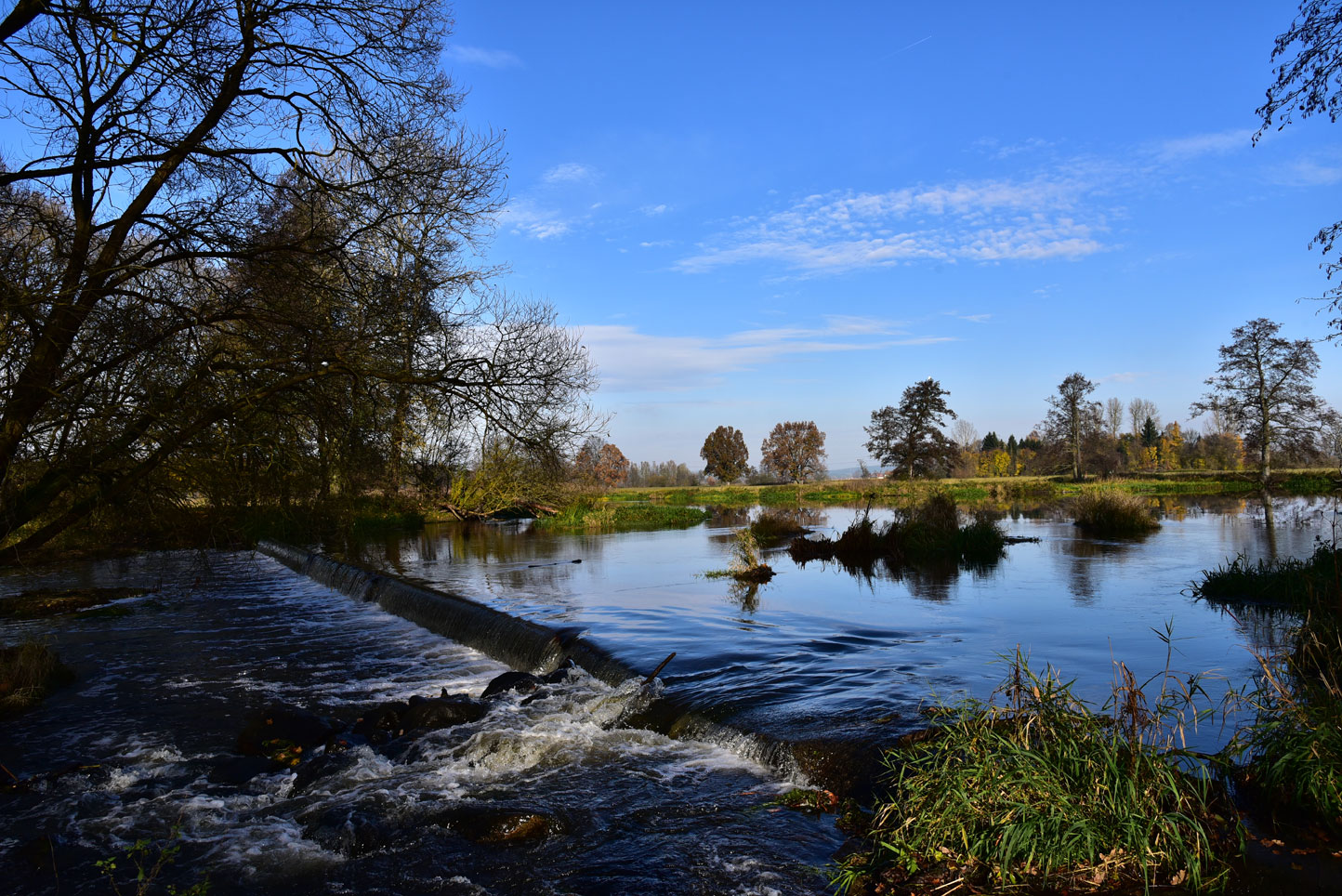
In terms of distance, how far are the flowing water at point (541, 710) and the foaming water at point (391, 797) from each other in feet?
0.07

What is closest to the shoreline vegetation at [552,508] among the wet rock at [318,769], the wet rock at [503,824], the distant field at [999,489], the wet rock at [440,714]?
the distant field at [999,489]

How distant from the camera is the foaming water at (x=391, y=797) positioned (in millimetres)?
4559

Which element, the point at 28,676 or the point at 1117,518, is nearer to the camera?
the point at 28,676

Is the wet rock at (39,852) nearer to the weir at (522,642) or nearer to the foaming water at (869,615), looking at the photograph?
the weir at (522,642)

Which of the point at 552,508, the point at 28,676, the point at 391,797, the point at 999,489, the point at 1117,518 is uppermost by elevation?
the point at 552,508

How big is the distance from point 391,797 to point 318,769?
Result: 91 centimetres

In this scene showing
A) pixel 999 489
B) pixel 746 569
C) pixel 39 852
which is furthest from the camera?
pixel 999 489

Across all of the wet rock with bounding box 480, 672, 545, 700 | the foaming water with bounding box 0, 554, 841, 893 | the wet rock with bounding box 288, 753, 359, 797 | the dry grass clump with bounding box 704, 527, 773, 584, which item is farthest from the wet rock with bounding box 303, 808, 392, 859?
the dry grass clump with bounding box 704, 527, 773, 584

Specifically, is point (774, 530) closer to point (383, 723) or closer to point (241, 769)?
point (383, 723)

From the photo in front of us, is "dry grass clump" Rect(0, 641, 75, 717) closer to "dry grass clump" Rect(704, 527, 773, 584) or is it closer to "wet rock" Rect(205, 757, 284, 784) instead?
"wet rock" Rect(205, 757, 284, 784)

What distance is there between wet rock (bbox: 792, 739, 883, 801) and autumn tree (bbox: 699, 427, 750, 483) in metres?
72.7

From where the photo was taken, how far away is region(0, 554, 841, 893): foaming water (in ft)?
15.0

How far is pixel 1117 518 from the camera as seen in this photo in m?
22.7

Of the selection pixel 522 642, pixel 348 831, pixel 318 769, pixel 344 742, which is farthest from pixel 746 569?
pixel 348 831
